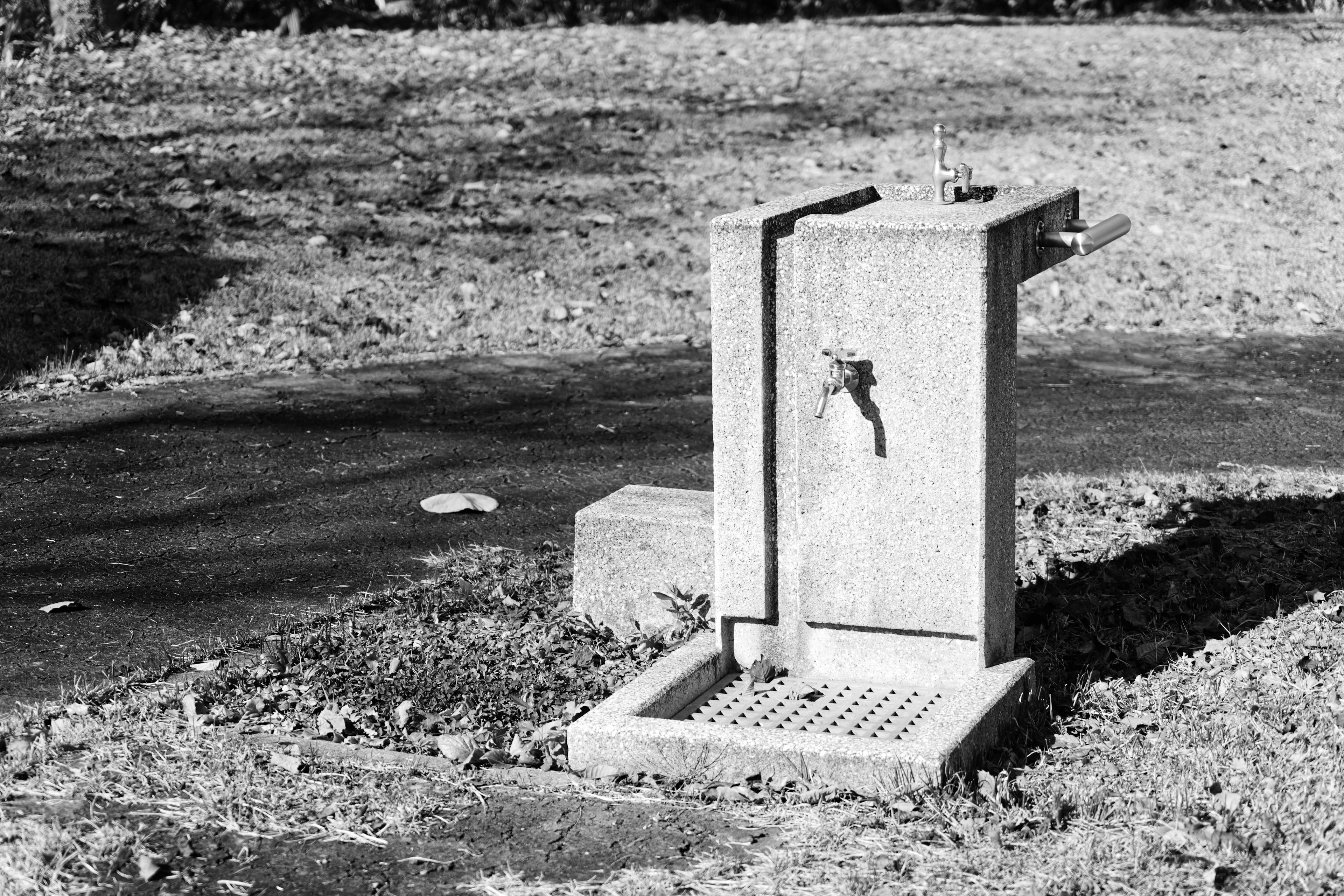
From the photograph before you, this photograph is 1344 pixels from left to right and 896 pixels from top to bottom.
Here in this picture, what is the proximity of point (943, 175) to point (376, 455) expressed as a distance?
2964mm

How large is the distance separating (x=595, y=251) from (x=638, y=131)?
7.80 ft

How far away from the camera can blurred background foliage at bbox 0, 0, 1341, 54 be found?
13102 mm

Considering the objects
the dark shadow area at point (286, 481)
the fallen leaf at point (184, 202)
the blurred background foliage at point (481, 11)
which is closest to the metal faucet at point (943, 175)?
the dark shadow area at point (286, 481)

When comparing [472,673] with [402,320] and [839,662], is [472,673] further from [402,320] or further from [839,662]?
[402,320]

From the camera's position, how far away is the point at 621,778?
3705 millimetres

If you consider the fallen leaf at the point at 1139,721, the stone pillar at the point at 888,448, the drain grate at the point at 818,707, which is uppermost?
the stone pillar at the point at 888,448

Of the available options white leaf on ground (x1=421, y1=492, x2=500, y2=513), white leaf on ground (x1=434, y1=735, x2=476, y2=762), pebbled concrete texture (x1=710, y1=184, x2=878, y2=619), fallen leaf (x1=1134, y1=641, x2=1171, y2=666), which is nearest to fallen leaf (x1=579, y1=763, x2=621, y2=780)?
white leaf on ground (x1=434, y1=735, x2=476, y2=762)

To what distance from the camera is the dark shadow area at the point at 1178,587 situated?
176 inches

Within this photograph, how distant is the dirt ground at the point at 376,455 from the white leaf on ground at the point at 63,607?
1.3 inches

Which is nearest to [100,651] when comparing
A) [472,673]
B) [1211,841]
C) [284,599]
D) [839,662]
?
[284,599]

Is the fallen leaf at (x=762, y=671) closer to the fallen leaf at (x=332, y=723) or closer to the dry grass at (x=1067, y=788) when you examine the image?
the dry grass at (x=1067, y=788)

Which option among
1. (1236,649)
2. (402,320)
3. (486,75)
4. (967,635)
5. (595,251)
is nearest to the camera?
(967,635)

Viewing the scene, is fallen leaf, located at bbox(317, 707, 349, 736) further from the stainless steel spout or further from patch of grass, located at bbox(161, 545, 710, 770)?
the stainless steel spout

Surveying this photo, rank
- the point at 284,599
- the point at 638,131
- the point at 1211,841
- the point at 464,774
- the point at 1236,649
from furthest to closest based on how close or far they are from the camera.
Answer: the point at 638,131 < the point at 284,599 < the point at 1236,649 < the point at 464,774 < the point at 1211,841
